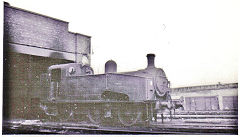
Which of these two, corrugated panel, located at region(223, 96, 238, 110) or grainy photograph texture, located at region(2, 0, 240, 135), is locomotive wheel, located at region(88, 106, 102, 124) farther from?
corrugated panel, located at region(223, 96, 238, 110)

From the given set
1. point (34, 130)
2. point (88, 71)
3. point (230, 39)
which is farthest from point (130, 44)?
point (34, 130)

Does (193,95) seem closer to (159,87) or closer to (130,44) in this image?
(159,87)

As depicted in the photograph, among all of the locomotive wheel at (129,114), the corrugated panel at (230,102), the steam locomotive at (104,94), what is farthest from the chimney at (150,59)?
the corrugated panel at (230,102)

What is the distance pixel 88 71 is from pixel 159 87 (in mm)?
1900

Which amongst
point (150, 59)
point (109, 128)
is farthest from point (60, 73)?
point (150, 59)

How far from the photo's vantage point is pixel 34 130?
5.79m

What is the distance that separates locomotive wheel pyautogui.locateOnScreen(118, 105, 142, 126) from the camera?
5.74 metres

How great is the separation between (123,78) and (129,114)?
0.82 meters

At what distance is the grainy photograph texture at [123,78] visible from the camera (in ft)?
17.4

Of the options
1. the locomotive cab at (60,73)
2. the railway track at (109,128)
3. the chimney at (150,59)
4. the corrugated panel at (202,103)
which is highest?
the chimney at (150,59)

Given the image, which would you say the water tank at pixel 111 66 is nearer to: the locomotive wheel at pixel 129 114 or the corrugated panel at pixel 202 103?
the locomotive wheel at pixel 129 114

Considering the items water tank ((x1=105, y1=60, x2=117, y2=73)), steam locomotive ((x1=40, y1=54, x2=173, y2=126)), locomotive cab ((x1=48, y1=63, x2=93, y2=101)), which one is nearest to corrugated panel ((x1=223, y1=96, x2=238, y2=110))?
steam locomotive ((x1=40, y1=54, x2=173, y2=126))

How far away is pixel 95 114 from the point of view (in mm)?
6121

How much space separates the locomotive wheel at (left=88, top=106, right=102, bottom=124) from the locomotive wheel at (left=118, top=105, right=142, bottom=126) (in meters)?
0.55
